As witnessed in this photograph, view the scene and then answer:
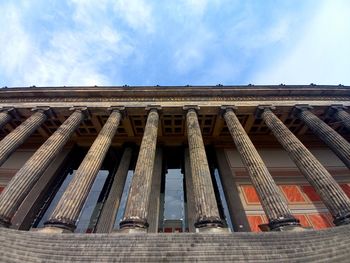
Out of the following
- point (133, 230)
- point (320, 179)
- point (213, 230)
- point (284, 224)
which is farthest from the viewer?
point (320, 179)

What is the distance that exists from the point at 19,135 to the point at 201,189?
10012mm

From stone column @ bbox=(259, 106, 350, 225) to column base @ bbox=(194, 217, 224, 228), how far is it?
4.27 m

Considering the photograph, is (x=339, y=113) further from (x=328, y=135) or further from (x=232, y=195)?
(x=232, y=195)

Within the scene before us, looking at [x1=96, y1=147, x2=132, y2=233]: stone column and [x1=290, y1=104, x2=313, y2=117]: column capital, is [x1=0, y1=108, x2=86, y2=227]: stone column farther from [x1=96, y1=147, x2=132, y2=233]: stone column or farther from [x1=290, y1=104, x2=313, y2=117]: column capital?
[x1=290, y1=104, x2=313, y2=117]: column capital

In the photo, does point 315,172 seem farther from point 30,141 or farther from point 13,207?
point 30,141

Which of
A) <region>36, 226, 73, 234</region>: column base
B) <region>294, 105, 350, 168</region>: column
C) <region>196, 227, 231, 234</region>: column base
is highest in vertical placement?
<region>294, 105, 350, 168</region>: column

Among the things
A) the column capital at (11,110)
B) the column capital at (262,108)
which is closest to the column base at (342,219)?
the column capital at (262,108)

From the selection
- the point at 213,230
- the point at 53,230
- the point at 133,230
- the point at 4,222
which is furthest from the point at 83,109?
the point at 213,230

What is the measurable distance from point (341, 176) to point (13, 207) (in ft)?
60.0

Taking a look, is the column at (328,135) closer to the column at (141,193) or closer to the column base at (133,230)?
the column at (141,193)

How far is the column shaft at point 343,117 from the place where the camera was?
13211mm

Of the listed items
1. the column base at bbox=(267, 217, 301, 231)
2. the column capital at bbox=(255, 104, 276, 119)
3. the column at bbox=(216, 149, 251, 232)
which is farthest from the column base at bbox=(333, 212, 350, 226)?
the column capital at bbox=(255, 104, 276, 119)

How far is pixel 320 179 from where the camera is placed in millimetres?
9508

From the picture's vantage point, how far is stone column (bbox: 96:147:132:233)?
38.3ft
